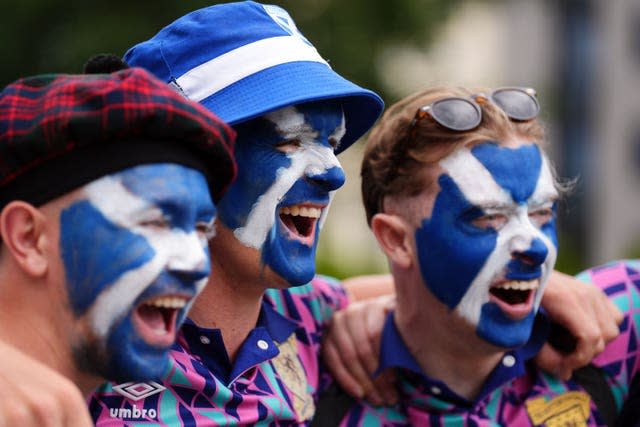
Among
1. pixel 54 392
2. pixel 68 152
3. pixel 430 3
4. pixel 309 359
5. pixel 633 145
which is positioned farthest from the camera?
pixel 633 145

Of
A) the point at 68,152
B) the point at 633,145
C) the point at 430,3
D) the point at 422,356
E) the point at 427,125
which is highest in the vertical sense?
the point at 68,152

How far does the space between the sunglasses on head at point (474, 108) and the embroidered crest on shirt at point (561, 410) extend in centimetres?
97

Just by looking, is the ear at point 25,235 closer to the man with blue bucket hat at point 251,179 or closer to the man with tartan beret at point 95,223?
the man with tartan beret at point 95,223

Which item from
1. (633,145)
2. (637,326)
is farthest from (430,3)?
(633,145)

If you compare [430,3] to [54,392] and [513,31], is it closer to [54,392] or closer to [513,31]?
[54,392]

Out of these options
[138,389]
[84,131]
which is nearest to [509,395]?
[138,389]

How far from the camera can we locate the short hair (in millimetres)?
3500

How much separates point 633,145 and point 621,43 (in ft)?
7.65

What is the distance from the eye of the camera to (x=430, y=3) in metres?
12.1

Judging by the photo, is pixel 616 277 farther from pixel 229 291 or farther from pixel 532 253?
pixel 229 291

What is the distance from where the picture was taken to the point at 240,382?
3.08 meters

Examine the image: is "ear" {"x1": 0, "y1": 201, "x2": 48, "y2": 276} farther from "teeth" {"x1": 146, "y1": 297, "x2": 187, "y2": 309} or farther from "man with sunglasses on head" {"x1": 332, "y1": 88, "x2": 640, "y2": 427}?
"man with sunglasses on head" {"x1": 332, "y1": 88, "x2": 640, "y2": 427}

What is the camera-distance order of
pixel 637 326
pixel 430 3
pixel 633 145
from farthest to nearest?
pixel 633 145, pixel 430 3, pixel 637 326

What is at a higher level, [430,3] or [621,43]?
[430,3]
